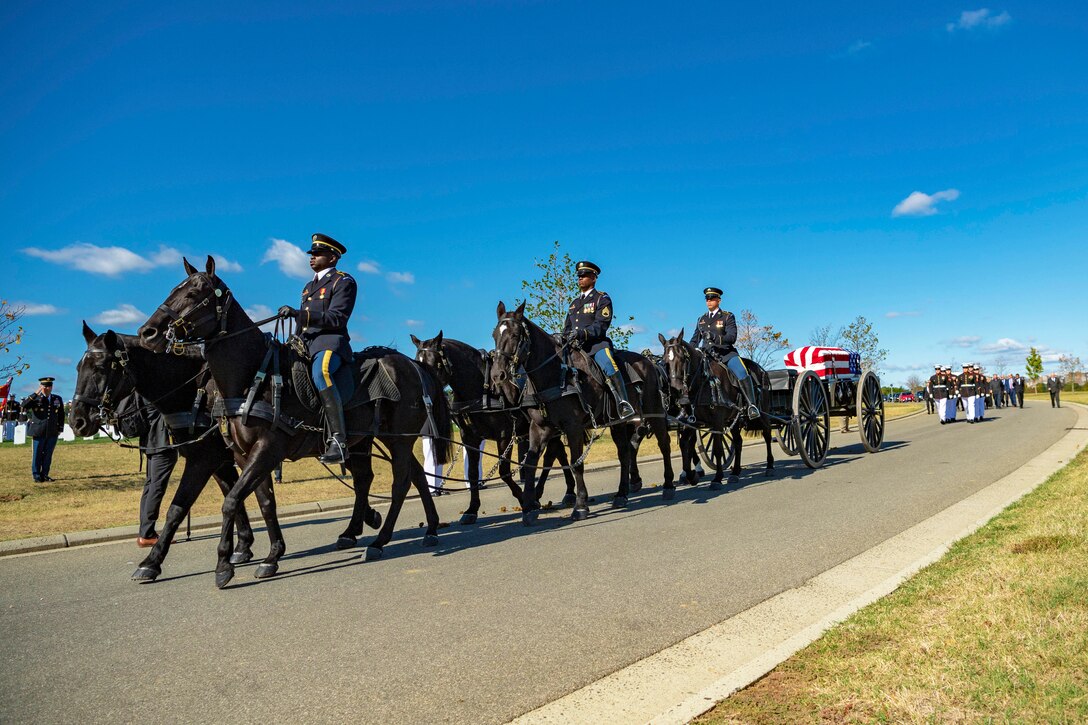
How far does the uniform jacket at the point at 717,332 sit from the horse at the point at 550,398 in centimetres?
295

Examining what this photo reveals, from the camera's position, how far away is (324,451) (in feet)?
25.2

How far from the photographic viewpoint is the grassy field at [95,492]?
11117mm

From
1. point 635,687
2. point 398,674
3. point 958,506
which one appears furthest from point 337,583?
point 958,506

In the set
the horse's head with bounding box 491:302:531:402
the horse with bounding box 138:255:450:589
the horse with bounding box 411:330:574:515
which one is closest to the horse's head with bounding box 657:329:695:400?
the horse with bounding box 411:330:574:515

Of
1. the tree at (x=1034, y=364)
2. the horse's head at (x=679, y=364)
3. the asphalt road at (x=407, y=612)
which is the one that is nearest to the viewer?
the asphalt road at (x=407, y=612)

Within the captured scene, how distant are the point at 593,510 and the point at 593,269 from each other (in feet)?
12.5

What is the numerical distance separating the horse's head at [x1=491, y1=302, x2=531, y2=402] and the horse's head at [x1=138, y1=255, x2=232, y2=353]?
357 centimetres

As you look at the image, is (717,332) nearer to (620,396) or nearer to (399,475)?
(620,396)

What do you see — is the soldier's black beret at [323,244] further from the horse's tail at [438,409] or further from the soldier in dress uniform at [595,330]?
the soldier in dress uniform at [595,330]

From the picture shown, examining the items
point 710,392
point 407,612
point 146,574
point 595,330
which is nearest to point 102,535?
point 146,574

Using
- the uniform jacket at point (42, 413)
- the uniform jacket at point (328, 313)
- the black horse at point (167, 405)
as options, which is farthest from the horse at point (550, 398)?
the uniform jacket at point (42, 413)

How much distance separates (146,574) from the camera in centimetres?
703

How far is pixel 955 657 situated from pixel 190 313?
21.2ft

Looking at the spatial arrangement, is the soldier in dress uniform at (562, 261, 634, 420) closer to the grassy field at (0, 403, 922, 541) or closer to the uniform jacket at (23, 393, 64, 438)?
the grassy field at (0, 403, 922, 541)
